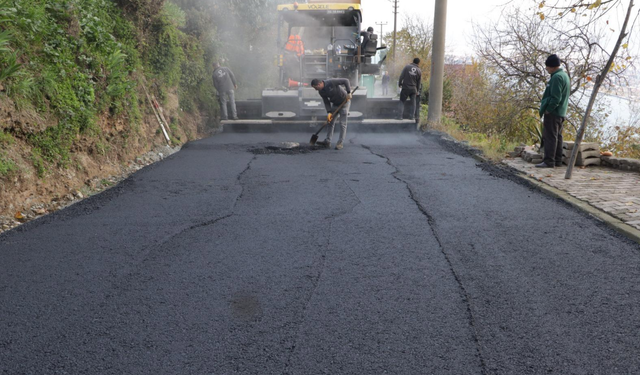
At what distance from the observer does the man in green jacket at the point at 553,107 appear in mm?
7922

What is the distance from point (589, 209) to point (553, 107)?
282 cm

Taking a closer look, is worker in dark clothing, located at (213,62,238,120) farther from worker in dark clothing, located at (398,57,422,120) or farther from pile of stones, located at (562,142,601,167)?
pile of stones, located at (562,142,601,167)

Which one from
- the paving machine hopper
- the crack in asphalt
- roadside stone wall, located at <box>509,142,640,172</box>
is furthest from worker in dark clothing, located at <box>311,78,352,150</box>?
roadside stone wall, located at <box>509,142,640,172</box>

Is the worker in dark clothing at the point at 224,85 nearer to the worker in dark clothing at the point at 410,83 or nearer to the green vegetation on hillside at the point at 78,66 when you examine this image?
the green vegetation on hillside at the point at 78,66

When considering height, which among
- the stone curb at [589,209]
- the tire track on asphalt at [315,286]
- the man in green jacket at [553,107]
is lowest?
the tire track on asphalt at [315,286]

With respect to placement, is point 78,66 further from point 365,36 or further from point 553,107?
point 365,36

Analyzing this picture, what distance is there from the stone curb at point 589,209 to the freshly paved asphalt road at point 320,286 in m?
0.12

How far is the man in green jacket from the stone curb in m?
0.82

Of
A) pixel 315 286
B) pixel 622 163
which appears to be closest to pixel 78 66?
pixel 315 286

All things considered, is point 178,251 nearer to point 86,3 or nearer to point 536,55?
point 86,3

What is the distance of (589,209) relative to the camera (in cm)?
570

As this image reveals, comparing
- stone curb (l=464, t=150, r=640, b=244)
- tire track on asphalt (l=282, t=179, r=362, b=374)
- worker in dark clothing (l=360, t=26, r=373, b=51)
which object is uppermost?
worker in dark clothing (l=360, t=26, r=373, b=51)

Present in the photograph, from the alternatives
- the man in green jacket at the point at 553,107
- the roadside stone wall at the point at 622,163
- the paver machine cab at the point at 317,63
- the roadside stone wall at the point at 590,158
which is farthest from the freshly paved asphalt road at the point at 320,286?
the paver machine cab at the point at 317,63

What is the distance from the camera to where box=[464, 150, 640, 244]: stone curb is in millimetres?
4876
